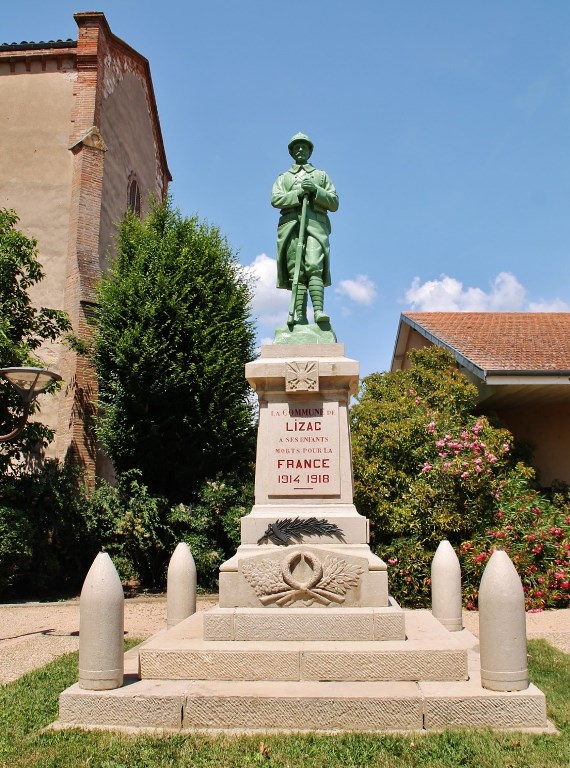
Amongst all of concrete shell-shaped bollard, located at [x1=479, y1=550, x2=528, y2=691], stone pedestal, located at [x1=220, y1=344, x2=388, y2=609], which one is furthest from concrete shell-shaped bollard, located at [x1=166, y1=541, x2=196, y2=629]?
concrete shell-shaped bollard, located at [x1=479, y1=550, x2=528, y2=691]

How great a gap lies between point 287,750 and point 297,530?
233cm

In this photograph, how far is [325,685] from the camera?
4.95 m

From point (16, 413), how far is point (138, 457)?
2.82m

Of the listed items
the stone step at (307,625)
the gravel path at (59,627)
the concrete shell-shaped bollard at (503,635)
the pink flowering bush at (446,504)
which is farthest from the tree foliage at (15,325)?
the concrete shell-shaped bollard at (503,635)

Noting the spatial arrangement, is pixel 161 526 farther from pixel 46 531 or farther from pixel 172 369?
pixel 172 369

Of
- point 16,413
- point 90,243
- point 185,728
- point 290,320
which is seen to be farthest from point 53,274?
point 185,728

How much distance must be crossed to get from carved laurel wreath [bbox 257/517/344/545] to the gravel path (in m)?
3.14

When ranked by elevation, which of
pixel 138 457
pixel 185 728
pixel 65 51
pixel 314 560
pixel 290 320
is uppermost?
pixel 65 51

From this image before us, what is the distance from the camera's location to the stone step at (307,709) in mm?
4535

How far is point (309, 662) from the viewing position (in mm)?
5113

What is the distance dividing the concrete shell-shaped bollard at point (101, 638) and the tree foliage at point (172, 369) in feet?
30.4

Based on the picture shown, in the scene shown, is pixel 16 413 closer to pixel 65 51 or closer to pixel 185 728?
pixel 185 728

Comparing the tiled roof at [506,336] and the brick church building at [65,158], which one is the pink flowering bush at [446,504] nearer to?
the tiled roof at [506,336]

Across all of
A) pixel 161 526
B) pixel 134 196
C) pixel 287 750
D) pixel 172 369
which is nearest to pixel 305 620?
pixel 287 750
